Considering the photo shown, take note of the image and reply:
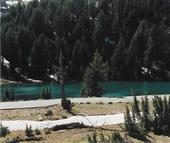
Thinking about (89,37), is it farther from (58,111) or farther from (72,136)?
(72,136)

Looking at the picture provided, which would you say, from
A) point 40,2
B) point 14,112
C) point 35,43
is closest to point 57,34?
point 35,43

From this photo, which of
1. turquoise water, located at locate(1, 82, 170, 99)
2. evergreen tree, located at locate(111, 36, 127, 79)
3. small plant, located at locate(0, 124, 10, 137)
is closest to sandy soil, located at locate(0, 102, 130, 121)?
small plant, located at locate(0, 124, 10, 137)

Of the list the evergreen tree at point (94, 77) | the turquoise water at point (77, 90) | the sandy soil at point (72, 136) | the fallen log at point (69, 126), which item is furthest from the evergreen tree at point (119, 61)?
the sandy soil at point (72, 136)

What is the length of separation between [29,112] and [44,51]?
338ft

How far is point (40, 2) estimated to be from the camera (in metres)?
169

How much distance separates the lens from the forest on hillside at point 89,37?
135 metres

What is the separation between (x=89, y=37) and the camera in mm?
147500

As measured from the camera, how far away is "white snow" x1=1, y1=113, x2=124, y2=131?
29578 millimetres

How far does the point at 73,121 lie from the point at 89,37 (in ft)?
388

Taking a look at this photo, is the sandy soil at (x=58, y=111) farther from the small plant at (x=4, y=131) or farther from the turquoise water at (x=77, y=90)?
the turquoise water at (x=77, y=90)

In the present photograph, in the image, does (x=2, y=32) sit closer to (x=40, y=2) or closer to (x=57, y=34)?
(x=57, y=34)

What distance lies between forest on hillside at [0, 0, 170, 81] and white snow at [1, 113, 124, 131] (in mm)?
97075

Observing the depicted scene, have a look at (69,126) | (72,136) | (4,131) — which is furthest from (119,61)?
(72,136)

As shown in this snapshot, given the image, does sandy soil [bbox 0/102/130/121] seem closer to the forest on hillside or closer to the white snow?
the white snow
